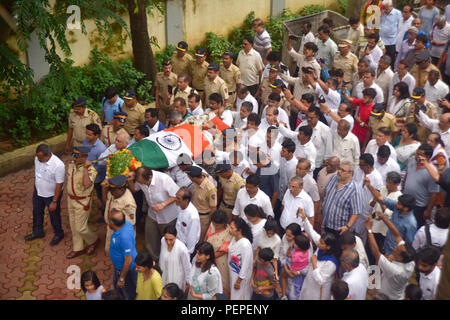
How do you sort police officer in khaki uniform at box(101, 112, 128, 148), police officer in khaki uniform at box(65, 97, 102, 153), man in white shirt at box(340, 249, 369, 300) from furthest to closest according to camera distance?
police officer in khaki uniform at box(65, 97, 102, 153) → police officer in khaki uniform at box(101, 112, 128, 148) → man in white shirt at box(340, 249, 369, 300)

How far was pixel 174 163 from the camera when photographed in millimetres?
7031

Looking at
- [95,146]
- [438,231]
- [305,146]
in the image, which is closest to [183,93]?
[95,146]

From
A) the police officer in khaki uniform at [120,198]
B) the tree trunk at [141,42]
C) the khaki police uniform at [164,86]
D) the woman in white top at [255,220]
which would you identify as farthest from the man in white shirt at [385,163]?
the tree trunk at [141,42]

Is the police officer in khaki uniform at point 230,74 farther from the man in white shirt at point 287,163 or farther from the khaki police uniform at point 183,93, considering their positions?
the man in white shirt at point 287,163

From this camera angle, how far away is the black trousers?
714cm

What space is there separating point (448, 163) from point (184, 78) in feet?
13.0

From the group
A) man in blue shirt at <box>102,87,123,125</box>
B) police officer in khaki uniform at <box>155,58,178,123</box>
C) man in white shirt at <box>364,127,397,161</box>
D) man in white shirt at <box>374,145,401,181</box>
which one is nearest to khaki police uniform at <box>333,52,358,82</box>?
man in white shirt at <box>364,127,397,161</box>

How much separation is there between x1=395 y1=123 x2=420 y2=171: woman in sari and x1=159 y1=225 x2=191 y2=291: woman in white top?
306 centimetres

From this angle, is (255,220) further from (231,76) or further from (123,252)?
(231,76)

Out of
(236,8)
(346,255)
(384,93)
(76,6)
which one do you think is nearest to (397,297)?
(346,255)

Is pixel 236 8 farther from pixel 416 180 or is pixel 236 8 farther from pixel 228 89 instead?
pixel 416 180

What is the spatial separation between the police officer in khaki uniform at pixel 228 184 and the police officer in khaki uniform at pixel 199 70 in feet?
10.1

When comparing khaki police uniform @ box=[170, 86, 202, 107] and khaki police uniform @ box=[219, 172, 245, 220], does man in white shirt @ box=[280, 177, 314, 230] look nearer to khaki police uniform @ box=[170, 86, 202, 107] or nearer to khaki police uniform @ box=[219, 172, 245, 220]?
khaki police uniform @ box=[219, 172, 245, 220]

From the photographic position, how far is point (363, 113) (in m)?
7.88
